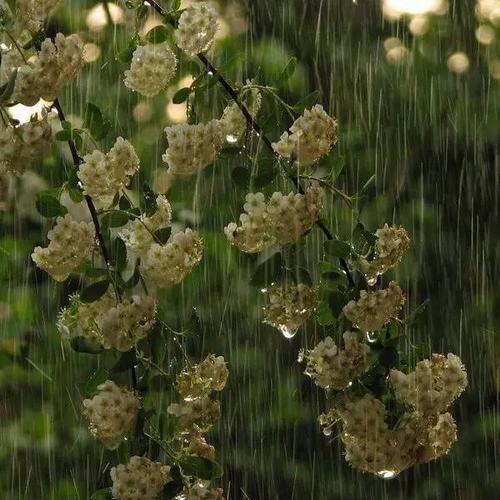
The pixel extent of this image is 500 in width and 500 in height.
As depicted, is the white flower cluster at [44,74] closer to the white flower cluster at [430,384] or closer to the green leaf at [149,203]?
the green leaf at [149,203]

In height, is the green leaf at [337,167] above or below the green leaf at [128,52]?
below

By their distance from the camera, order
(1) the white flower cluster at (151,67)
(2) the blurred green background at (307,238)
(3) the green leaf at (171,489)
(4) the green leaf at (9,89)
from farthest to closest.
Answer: (2) the blurred green background at (307,238) < (1) the white flower cluster at (151,67) < (3) the green leaf at (171,489) < (4) the green leaf at (9,89)

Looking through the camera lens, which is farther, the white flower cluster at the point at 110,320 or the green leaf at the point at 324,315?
the green leaf at the point at 324,315

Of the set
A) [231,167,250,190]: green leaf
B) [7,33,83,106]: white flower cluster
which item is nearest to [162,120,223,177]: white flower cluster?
[231,167,250,190]: green leaf

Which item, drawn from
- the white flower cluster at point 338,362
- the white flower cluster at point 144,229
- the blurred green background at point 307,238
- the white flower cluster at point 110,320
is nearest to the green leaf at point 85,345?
the white flower cluster at point 110,320

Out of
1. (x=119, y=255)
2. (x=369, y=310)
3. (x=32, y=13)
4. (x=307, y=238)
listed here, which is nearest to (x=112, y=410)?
(x=119, y=255)

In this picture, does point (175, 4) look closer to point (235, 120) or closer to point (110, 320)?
point (235, 120)

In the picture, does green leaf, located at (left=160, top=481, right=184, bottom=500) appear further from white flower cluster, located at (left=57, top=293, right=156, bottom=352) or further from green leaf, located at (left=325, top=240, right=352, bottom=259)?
green leaf, located at (left=325, top=240, right=352, bottom=259)
